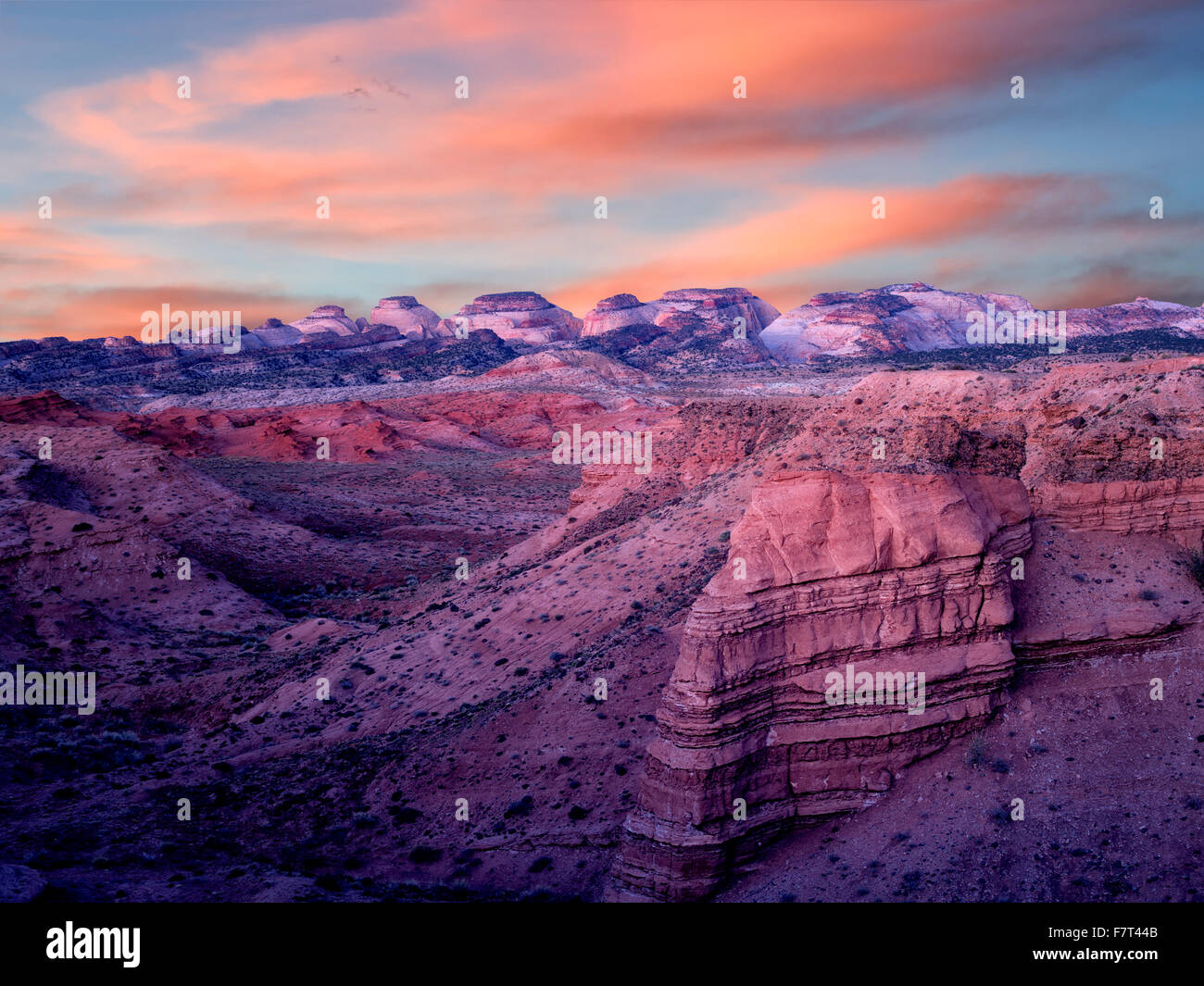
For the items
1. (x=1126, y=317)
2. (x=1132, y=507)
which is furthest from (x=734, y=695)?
(x=1126, y=317)

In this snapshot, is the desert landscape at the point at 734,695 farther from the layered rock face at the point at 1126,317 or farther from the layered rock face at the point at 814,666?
the layered rock face at the point at 1126,317

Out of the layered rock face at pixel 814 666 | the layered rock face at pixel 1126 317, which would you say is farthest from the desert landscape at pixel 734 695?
the layered rock face at pixel 1126 317

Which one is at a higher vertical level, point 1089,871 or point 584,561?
point 584,561

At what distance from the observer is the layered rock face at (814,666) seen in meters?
10.5

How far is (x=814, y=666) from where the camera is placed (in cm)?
1096

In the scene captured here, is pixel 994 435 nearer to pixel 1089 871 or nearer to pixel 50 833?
pixel 1089 871

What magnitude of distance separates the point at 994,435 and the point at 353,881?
10579 mm

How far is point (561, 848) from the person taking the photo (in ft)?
41.7

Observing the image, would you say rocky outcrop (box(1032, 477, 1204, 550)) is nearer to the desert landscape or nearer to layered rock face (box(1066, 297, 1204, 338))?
the desert landscape

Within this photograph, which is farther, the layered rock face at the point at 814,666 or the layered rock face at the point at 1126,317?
the layered rock face at the point at 1126,317

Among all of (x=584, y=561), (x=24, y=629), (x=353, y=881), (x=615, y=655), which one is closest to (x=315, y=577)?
(x=24, y=629)

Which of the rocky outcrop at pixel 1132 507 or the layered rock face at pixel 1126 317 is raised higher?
the layered rock face at pixel 1126 317

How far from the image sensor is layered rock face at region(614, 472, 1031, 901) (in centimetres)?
1048

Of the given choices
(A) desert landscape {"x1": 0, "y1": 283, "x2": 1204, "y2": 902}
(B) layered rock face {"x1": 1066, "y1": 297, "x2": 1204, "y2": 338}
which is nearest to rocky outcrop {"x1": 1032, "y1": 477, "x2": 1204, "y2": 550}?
(A) desert landscape {"x1": 0, "y1": 283, "x2": 1204, "y2": 902}
